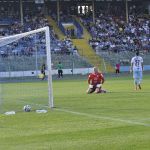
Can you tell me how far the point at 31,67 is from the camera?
165ft

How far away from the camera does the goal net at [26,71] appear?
66.3ft

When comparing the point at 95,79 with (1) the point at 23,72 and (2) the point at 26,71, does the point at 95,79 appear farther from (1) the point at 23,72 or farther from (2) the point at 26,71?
(2) the point at 26,71

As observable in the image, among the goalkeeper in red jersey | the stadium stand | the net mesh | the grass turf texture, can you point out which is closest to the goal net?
the net mesh

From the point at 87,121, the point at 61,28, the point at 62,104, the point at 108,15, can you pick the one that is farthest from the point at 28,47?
the point at 108,15

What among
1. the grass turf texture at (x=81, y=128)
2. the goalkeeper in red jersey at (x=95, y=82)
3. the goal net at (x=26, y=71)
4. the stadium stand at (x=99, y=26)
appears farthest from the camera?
the stadium stand at (x=99, y=26)

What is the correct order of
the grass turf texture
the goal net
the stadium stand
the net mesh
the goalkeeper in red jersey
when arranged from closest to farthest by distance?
the grass turf texture < the goal net < the net mesh < the goalkeeper in red jersey < the stadium stand

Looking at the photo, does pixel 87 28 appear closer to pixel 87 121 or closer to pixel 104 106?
pixel 104 106

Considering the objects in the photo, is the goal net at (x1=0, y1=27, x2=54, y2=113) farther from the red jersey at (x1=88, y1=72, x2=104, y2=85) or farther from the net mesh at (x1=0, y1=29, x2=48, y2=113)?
the red jersey at (x1=88, y1=72, x2=104, y2=85)

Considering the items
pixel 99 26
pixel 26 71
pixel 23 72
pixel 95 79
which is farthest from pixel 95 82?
pixel 99 26

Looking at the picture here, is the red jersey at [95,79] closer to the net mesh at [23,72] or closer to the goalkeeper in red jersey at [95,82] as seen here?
the goalkeeper in red jersey at [95,82]

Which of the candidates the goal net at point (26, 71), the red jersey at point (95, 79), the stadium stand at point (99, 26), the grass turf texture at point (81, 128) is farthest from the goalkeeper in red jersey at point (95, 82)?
the stadium stand at point (99, 26)

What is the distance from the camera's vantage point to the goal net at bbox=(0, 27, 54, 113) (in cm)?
2022

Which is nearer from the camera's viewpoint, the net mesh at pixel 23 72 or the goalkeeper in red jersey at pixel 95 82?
the net mesh at pixel 23 72

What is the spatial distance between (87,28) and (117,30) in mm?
3990
